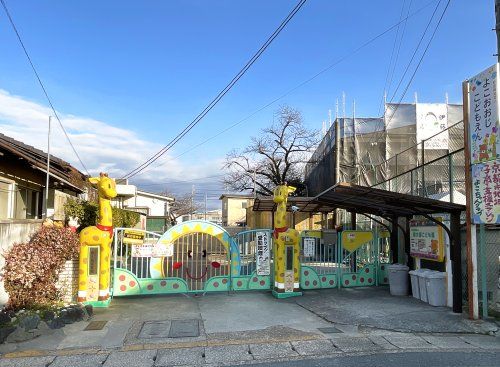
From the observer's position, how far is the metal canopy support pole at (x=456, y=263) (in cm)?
880

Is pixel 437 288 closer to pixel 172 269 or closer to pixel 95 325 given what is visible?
pixel 172 269

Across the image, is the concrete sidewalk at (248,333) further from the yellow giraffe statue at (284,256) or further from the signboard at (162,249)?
the signboard at (162,249)

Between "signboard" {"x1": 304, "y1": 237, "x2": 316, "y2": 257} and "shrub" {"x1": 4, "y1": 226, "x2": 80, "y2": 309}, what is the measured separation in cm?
620

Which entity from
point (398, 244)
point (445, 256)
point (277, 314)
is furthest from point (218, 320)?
point (398, 244)

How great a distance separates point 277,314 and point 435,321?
3.07 m

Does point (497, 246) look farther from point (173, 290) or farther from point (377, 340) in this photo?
point (173, 290)

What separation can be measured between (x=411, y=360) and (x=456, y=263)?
3.55 meters

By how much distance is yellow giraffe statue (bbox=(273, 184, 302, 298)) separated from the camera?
35.5 feet

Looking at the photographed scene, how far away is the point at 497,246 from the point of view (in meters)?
9.26

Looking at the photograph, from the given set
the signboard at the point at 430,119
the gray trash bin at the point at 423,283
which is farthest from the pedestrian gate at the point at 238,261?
the signboard at the point at 430,119

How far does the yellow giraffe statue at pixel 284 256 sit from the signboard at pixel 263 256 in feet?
0.94

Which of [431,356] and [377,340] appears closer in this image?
[431,356]

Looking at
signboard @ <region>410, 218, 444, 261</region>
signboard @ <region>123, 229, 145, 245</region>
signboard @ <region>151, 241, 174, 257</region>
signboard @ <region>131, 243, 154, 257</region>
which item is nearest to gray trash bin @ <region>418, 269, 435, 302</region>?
signboard @ <region>410, 218, 444, 261</region>

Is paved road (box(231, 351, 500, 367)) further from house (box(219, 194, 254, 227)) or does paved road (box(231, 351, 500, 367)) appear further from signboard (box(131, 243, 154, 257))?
house (box(219, 194, 254, 227))
